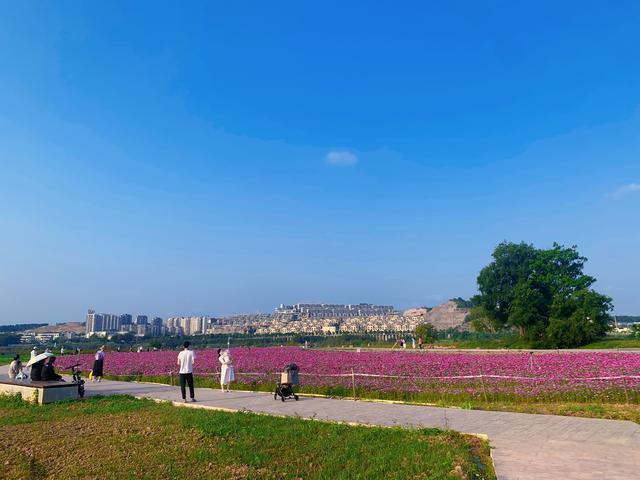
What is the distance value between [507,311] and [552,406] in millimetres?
35339

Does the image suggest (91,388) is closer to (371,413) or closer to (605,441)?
(371,413)

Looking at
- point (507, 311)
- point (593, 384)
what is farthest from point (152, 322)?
point (593, 384)

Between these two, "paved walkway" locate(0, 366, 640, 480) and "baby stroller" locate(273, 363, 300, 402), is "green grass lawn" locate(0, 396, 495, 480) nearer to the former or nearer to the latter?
"paved walkway" locate(0, 366, 640, 480)

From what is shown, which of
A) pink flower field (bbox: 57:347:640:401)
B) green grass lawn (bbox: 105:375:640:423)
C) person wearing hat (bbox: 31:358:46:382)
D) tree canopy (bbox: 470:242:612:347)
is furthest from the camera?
tree canopy (bbox: 470:242:612:347)

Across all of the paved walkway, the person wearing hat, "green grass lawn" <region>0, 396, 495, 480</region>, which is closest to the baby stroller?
the paved walkway

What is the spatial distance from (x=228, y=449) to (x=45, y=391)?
827 centimetres

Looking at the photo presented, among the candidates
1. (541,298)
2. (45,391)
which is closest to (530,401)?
(45,391)

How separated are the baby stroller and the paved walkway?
0.21 meters

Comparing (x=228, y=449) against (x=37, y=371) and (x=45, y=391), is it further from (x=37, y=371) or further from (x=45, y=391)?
(x=37, y=371)

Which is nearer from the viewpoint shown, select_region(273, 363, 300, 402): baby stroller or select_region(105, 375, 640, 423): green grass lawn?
select_region(105, 375, 640, 423): green grass lawn

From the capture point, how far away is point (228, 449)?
24.1 feet

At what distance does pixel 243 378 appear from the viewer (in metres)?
16.8

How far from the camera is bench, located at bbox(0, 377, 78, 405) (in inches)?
500

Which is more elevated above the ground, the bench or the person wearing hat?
the person wearing hat
